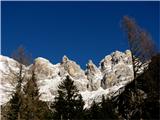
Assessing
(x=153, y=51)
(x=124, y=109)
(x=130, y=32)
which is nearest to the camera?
(x=153, y=51)

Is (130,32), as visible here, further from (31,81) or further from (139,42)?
(31,81)

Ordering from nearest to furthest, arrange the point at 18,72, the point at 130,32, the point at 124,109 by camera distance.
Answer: the point at 130,32
the point at 18,72
the point at 124,109

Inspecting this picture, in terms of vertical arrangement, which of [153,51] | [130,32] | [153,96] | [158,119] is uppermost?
[130,32]

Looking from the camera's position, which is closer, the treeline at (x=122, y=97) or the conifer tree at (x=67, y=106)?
the treeline at (x=122, y=97)

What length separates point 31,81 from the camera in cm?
5147

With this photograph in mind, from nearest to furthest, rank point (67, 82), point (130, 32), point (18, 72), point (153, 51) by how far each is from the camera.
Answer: point (153, 51) → point (130, 32) → point (18, 72) → point (67, 82)

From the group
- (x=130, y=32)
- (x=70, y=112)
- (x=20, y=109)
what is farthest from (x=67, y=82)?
(x=130, y=32)

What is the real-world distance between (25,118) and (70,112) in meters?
5.64

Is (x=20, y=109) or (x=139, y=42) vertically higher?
(x=139, y=42)

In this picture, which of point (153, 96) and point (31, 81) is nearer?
point (153, 96)

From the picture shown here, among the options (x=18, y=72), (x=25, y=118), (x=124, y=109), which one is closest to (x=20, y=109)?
(x=25, y=118)

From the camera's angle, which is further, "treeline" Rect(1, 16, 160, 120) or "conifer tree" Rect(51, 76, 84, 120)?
"conifer tree" Rect(51, 76, 84, 120)

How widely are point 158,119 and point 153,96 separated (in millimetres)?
2195

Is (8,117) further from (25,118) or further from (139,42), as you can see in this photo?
(139,42)
